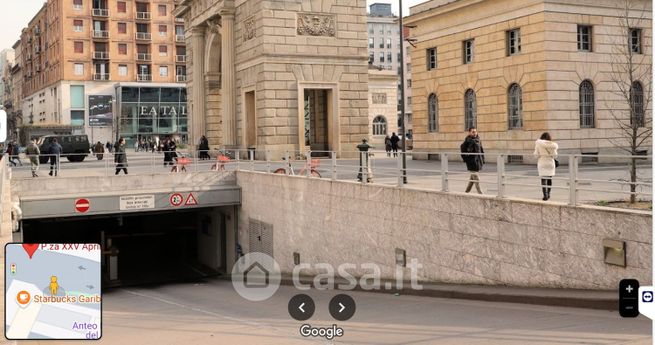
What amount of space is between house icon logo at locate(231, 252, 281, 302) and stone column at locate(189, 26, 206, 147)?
19134mm

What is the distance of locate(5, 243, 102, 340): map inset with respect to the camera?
5234 millimetres

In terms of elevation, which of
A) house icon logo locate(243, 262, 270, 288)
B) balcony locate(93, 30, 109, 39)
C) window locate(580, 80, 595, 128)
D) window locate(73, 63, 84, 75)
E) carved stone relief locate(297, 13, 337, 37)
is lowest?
house icon logo locate(243, 262, 270, 288)

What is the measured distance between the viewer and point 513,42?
2984 cm

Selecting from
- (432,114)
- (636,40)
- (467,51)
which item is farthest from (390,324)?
(432,114)

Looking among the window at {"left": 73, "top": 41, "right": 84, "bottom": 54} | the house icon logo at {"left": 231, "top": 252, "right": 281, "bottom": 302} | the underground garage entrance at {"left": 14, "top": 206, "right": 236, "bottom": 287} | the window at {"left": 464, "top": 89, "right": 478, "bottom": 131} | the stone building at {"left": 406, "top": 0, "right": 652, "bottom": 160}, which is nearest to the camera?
the house icon logo at {"left": 231, "top": 252, "right": 281, "bottom": 302}

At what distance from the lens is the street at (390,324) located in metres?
9.37

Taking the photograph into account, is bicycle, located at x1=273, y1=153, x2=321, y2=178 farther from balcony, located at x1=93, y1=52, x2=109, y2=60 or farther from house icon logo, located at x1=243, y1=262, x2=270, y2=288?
balcony, located at x1=93, y1=52, x2=109, y2=60

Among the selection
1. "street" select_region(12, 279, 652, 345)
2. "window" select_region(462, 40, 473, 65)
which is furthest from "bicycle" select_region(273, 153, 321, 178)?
"window" select_region(462, 40, 473, 65)

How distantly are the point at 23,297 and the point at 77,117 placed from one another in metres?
81.6

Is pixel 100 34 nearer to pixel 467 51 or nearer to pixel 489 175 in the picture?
pixel 467 51

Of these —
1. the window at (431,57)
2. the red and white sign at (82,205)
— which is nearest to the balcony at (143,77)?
the window at (431,57)

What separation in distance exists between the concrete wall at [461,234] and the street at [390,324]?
89cm

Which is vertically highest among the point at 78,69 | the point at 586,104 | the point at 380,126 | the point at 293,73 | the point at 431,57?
the point at 78,69

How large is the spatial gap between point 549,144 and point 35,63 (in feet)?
318
